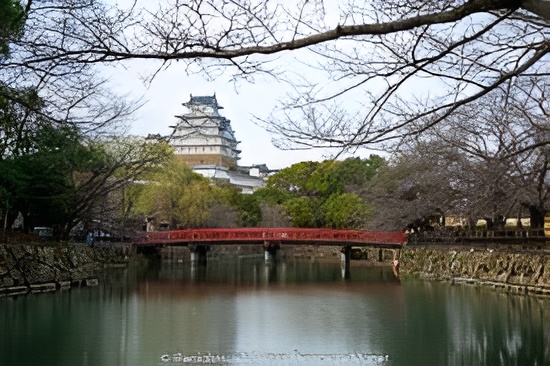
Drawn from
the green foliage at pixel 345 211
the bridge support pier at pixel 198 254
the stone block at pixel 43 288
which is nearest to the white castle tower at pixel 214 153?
the green foliage at pixel 345 211

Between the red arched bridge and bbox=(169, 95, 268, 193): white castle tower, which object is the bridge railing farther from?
bbox=(169, 95, 268, 193): white castle tower

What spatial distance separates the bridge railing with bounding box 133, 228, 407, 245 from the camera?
23578mm

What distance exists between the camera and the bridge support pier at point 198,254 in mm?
27219

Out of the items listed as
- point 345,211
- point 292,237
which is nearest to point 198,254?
point 292,237

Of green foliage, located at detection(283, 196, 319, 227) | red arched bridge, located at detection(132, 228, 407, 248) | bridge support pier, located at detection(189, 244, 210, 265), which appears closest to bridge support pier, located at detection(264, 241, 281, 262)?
red arched bridge, located at detection(132, 228, 407, 248)

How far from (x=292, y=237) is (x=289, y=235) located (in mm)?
141

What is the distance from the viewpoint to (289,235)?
79.6 feet

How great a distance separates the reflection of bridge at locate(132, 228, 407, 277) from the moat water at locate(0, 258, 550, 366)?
18.9 ft

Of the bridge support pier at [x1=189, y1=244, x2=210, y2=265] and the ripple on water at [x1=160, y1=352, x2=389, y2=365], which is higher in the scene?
the bridge support pier at [x1=189, y1=244, x2=210, y2=265]

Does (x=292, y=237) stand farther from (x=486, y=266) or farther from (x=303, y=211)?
(x=303, y=211)

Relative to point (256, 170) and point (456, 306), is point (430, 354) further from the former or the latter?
point (256, 170)

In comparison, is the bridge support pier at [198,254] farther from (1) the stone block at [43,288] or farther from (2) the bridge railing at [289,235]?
Answer: (1) the stone block at [43,288]

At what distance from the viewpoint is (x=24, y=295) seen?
13.9 meters

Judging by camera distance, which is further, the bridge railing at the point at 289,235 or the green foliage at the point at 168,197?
the green foliage at the point at 168,197
